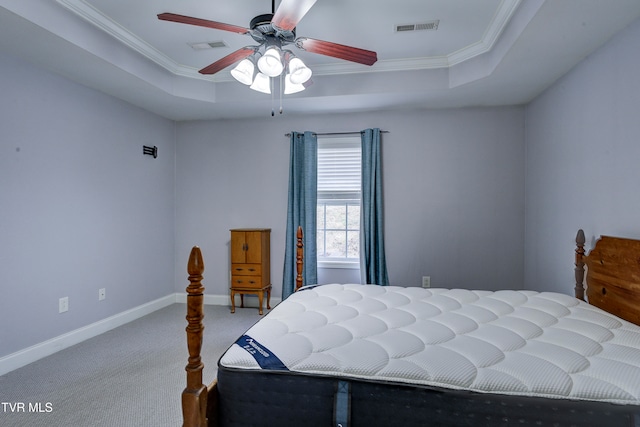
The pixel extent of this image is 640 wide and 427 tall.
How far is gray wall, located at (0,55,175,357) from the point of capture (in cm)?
268

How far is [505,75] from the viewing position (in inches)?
122

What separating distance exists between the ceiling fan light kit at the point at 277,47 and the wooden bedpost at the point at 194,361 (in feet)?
4.34

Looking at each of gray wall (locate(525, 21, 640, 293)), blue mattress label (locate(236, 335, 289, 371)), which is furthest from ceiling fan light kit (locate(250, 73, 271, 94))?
gray wall (locate(525, 21, 640, 293))

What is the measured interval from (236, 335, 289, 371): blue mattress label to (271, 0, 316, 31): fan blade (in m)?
1.61

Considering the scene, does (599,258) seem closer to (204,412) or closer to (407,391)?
(407,391)

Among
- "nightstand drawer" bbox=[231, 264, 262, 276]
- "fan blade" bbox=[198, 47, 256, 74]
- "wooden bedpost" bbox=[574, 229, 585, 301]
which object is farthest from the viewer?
"nightstand drawer" bbox=[231, 264, 262, 276]

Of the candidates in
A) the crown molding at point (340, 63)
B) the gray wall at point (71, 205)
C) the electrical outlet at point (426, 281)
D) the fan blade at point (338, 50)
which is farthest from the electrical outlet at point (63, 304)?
the electrical outlet at point (426, 281)

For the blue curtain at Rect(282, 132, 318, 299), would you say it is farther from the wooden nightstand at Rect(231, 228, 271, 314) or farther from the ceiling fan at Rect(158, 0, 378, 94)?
the ceiling fan at Rect(158, 0, 378, 94)

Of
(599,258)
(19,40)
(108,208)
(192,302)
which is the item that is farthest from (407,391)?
(108,208)

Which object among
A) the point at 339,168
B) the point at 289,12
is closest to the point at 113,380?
the point at 289,12

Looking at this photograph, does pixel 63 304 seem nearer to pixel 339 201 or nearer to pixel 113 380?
pixel 113 380

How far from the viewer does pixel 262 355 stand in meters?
1.45

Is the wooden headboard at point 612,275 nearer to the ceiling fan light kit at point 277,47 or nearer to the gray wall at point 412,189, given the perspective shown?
the gray wall at point 412,189

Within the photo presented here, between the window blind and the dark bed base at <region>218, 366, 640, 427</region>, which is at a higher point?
the window blind
